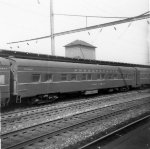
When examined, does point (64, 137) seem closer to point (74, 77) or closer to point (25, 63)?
point (25, 63)

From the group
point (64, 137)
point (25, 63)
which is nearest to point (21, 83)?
point (25, 63)

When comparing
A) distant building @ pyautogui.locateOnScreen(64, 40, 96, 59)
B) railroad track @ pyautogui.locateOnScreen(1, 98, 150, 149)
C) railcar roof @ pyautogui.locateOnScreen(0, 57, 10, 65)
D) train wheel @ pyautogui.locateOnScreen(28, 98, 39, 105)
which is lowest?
railroad track @ pyautogui.locateOnScreen(1, 98, 150, 149)

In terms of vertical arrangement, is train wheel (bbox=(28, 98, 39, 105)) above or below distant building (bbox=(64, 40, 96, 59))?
below

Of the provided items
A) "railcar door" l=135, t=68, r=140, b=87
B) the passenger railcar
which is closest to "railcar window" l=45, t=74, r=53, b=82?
the passenger railcar

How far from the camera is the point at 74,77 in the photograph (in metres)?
20.0

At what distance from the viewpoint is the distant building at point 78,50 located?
159ft

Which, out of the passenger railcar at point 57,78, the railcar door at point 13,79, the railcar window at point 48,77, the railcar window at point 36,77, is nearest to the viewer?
A: the railcar door at point 13,79

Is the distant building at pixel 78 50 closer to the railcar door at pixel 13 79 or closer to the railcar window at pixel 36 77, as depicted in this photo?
the railcar window at pixel 36 77

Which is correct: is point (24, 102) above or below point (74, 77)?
below

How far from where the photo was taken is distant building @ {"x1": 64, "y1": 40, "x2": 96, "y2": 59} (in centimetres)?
4837

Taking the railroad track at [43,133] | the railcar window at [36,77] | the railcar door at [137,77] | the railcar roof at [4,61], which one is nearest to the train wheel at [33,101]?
Answer: the railcar window at [36,77]

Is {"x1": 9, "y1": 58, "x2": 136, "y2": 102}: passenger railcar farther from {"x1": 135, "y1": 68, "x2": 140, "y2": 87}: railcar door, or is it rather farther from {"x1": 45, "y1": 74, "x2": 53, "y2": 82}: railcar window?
{"x1": 135, "y1": 68, "x2": 140, "y2": 87}: railcar door

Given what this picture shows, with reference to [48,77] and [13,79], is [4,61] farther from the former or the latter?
[48,77]

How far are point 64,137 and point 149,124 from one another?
13.9ft
